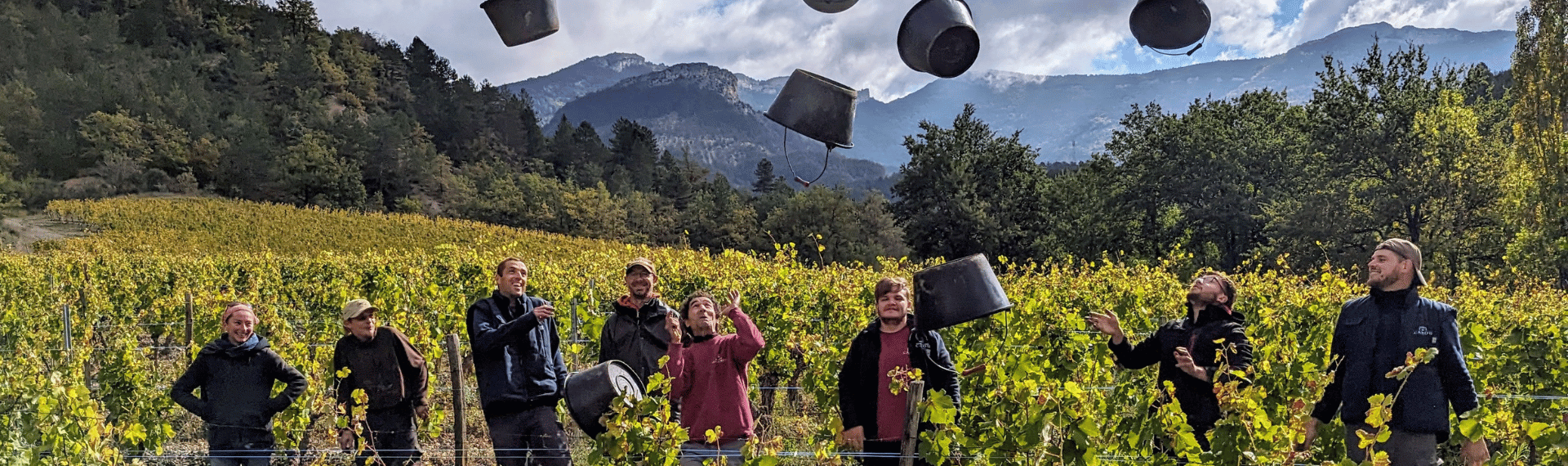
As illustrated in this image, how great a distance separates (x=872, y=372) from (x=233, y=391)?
2.36m

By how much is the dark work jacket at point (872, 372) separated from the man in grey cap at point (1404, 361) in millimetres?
1099

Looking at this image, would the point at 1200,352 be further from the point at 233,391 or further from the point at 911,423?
the point at 233,391

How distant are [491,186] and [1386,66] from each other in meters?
40.2

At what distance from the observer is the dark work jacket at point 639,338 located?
346 cm

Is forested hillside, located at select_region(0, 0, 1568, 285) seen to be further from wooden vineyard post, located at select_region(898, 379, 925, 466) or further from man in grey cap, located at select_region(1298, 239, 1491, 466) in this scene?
wooden vineyard post, located at select_region(898, 379, 925, 466)

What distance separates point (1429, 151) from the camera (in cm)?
2520

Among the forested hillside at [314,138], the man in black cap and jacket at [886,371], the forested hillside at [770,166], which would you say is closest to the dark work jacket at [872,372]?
the man in black cap and jacket at [886,371]

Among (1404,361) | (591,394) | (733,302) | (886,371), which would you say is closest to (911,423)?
(886,371)

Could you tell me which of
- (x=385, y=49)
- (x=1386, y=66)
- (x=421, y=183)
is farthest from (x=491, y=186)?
(x=1386, y=66)

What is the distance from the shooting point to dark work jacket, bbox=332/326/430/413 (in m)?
3.60

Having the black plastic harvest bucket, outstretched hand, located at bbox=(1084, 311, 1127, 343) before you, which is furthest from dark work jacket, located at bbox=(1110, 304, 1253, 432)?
the black plastic harvest bucket

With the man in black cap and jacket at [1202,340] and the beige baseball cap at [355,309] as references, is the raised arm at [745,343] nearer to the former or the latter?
the man in black cap and jacket at [1202,340]

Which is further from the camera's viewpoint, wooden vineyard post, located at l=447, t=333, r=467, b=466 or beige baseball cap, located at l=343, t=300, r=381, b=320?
wooden vineyard post, located at l=447, t=333, r=467, b=466

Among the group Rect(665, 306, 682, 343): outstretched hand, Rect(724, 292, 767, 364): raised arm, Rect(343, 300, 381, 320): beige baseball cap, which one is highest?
Rect(343, 300, 381, 320): beige baseball cap
